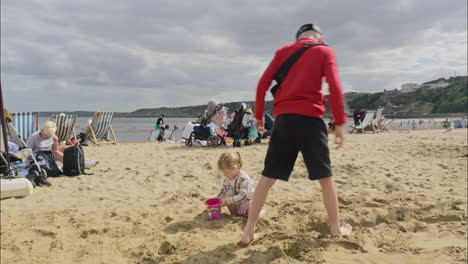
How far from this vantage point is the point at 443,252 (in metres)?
2.44

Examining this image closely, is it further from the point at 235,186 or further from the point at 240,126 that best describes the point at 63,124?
the point at 235,186

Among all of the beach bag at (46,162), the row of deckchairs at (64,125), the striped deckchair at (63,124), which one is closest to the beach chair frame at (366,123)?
the row of deckchairs at (64,125)

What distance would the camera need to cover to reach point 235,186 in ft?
11.4

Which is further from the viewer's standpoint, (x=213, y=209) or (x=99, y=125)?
(x=99, y=125)

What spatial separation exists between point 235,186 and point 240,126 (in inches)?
275

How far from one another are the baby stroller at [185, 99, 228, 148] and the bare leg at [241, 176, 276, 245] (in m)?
7.88

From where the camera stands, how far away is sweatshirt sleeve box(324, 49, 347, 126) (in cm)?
233

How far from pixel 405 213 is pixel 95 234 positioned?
3.11 metres

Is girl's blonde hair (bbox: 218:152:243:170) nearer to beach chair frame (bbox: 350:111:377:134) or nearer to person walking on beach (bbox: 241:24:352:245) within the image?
person walking on beach (bbox: 241:24:352:245)

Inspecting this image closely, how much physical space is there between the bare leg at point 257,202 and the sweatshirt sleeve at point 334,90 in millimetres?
662

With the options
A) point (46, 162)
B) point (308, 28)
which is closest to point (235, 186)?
point (308, 28)

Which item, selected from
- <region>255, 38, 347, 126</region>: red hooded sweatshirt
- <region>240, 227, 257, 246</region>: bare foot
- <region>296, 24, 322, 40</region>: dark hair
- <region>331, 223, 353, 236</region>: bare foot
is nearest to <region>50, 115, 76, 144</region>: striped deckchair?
<region>240, 227, 257, 246</region>: bare foot

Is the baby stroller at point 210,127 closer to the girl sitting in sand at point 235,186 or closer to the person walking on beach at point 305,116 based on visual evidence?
the girl sitting in sand at point 235,186

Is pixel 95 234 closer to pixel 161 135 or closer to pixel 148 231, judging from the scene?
pixel 148 231
